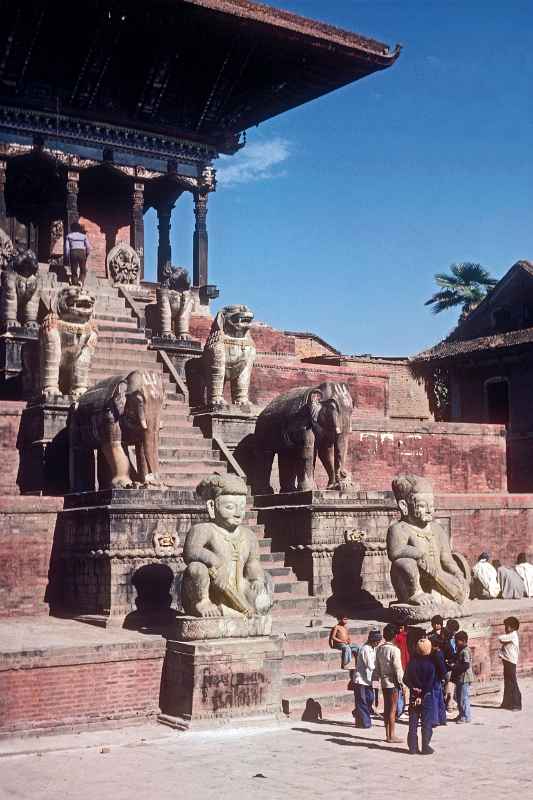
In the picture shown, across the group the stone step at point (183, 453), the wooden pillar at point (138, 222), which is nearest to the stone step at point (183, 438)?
the stone step at point (183, 453)

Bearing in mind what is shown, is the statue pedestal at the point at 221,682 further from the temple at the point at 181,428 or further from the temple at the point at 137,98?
the temple at the point at 137,98

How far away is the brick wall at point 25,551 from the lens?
45.6 feet

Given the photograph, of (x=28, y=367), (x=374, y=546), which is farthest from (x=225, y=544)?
(x=28, y=367)

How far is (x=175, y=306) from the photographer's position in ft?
67.4

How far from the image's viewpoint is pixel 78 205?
2766 centimetres

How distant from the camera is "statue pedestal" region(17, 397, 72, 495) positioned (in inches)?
634

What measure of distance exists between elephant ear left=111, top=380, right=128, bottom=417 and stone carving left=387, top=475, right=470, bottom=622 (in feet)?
11.6

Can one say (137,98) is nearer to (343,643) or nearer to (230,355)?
(230,355)

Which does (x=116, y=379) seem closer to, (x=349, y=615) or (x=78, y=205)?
(x=349, y=615)

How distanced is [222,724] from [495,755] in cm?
260

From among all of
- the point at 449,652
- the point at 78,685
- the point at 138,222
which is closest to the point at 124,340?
the point at 138,222

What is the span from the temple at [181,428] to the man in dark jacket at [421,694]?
70.7 inches

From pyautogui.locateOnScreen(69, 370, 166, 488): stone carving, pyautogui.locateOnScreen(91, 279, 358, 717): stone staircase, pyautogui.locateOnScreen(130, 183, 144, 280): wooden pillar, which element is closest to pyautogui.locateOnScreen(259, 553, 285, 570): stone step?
pyautogui.locateOnScreen(91, 279, 358, 717): stone staircase

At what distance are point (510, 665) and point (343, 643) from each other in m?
1.79
